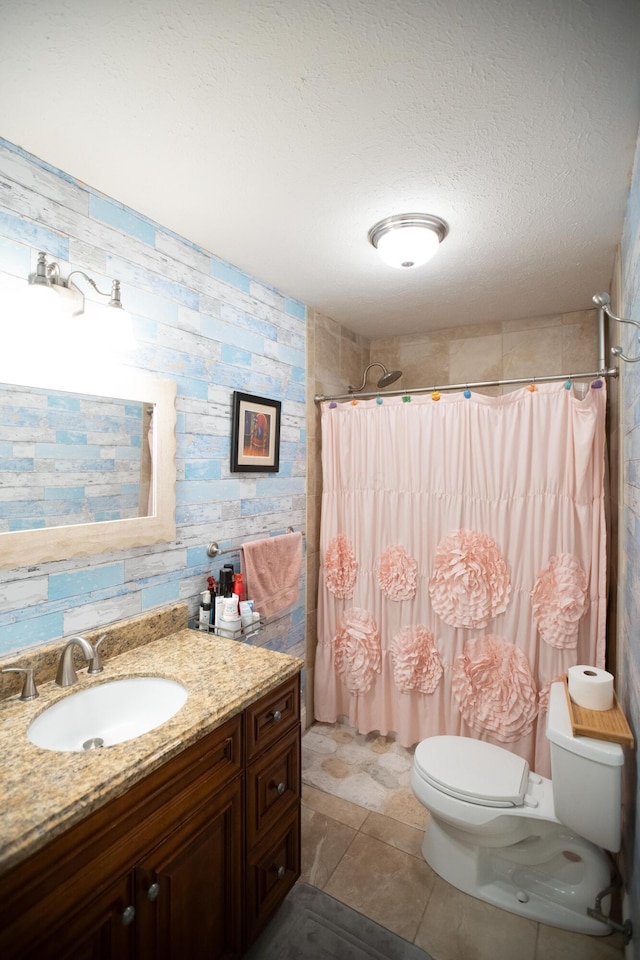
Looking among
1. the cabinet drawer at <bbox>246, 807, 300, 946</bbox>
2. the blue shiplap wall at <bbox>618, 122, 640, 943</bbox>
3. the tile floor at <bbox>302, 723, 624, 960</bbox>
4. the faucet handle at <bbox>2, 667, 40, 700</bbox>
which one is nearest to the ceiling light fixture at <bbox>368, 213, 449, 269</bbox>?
the blue shiplap wall at <bbox>618, 122, 640, 943</bbox>

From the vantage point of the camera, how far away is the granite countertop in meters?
0.83

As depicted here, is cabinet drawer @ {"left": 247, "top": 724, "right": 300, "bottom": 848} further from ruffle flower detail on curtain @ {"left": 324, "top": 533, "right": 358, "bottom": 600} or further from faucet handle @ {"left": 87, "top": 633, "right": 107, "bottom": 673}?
ruffle flower detail on curtain @ {"left": 324, "top": 533, "right": 358, "bottom": 600}

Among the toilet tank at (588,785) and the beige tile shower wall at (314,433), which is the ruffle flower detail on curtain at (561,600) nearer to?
the toilet tank at (588,785)

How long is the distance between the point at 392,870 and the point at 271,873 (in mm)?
538

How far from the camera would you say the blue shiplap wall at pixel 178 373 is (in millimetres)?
1318

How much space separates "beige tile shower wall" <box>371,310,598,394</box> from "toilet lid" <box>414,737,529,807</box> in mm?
1956

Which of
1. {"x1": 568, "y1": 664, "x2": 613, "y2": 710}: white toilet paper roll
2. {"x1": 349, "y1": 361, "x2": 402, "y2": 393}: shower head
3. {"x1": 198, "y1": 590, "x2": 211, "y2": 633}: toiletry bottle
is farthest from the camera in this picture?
{"x1": 349, "y1": 361, "x2": 402, "y2": 393}: shower head

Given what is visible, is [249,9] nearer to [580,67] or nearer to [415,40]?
[415,40]

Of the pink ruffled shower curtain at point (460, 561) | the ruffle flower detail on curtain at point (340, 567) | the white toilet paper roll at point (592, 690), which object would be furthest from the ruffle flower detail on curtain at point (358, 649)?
the white toilet paper roll at point (592, 690)

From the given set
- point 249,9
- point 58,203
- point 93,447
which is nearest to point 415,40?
point 249,9

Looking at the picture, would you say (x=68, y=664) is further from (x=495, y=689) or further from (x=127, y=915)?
(x=495, y=689)

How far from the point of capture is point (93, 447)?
1486mm

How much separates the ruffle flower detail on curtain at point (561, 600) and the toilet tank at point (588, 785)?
0.61m

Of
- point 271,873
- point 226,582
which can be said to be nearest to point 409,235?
point 226,582
